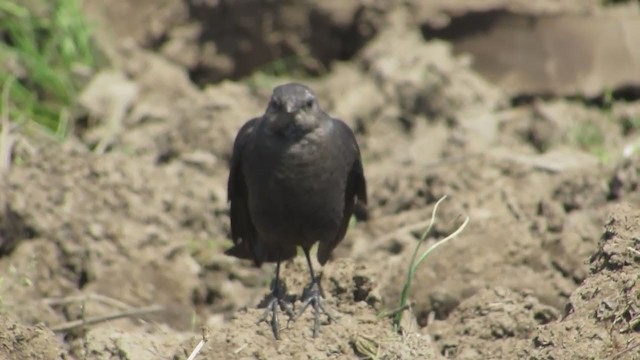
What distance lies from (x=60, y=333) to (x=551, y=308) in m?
2.25

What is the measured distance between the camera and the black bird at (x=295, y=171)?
641cm

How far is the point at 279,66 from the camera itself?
10406 mm

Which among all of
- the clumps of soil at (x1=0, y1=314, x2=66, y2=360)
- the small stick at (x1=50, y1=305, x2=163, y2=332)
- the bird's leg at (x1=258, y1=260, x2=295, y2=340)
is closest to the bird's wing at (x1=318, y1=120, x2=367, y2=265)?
the bird's leg at (x1=258, y1=260, x2=295, y2=340)

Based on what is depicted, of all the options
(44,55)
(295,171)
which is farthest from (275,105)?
(44,55)

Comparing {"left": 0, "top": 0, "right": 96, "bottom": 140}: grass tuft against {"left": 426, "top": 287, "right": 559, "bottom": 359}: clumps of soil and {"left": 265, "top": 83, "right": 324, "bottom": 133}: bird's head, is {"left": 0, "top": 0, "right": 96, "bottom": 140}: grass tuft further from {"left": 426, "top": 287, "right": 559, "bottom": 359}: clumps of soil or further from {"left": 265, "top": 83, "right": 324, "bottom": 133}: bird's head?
{"left": 426, "top": 287, "right": 559, "bottom": 359}: clumps of soil

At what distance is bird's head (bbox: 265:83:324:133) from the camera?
252 inches

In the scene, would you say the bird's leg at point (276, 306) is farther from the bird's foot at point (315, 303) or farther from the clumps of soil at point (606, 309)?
the clumps of soil at point (606, 309)

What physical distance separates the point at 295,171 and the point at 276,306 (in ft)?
2.06

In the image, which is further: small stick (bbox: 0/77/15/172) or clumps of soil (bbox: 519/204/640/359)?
small stick (bbox: 0/77/15/172)

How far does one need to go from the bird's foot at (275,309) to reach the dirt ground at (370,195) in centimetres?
4

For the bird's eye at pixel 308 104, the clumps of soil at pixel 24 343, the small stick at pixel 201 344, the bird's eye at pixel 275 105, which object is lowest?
the small stick at pixel 201 344

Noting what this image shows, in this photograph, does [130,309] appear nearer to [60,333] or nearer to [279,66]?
[60,333]

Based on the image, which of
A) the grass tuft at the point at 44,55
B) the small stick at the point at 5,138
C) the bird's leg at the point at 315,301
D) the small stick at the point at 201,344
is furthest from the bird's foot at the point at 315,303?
the grass tuft at the point at 44,55

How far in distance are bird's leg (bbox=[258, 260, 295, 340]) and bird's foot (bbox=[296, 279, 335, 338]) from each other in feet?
0.23
